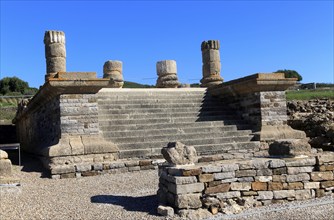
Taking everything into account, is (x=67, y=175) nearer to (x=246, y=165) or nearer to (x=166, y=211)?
(x=166, y=211)

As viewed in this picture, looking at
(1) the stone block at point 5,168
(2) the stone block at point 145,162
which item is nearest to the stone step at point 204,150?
(2) the stone block at point 145,162

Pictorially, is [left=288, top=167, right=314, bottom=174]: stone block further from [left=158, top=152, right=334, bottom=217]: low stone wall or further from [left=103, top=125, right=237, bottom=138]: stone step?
[left=103, top=125, right=237, bottom=138]: stone step

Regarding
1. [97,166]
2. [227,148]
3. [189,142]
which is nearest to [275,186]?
[97,166]

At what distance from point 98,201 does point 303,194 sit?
306 cm

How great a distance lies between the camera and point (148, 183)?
752 centimetres

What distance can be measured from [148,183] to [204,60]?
9321mm

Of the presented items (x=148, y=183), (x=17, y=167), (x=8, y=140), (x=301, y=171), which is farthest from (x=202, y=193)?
(x=8, y=140)

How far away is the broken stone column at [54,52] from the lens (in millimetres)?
12371

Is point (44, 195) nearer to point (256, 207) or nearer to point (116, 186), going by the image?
point (116, 186)

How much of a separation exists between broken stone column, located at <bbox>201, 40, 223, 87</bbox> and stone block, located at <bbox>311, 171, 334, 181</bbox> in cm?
975

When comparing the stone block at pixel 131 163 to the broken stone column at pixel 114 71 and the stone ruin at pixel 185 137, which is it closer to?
the stone ruin at pixel 185 137

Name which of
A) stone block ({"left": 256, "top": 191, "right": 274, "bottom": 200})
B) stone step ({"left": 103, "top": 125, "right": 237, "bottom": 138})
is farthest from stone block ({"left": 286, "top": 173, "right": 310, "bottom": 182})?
stone step ({"left": 103, "top": 125, "right": 237, "bottom": 138})

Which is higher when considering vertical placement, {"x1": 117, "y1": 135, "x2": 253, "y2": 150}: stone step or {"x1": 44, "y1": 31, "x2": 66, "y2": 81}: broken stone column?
{"x1": 44, "y1": 31, "x2": 66, "y2": 81}: broken stone column

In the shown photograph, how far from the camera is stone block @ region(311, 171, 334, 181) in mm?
6012
